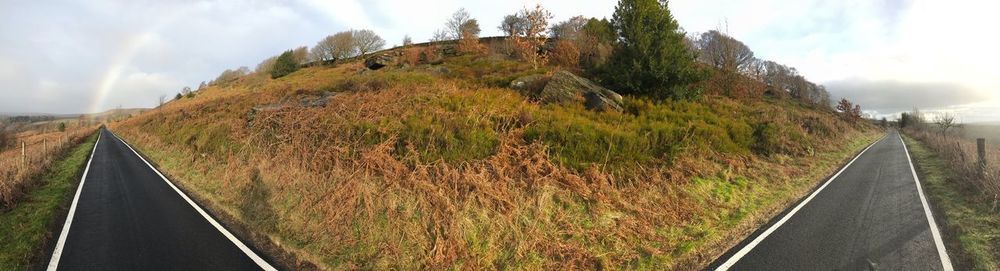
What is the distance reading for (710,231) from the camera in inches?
297

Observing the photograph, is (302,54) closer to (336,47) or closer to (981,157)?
(336,47)

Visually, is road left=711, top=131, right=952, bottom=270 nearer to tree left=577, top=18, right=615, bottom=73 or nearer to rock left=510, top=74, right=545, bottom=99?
rock left=510, top=74, right=545, bottom=99

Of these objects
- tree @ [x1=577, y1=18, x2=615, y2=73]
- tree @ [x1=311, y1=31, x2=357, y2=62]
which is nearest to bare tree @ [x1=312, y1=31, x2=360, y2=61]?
tree @ [x1=311, y1=31, x2=357, y2=62]

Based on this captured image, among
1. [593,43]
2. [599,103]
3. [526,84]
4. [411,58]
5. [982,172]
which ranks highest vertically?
[411,58]

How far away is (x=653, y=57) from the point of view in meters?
18.7

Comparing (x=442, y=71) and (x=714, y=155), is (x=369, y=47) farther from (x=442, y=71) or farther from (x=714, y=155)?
(x=714, y=155)

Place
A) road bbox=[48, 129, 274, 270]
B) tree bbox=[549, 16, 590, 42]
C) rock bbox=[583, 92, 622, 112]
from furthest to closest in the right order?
tree bbox=[549, 16, 590, 42]
rock bbox=[583, 92, 622, 112]
road bbox=[48, 129, 274, 270]

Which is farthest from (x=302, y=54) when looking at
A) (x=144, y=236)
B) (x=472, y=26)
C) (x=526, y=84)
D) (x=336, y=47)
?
(x=144, y=236)

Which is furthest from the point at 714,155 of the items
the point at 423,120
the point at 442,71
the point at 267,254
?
the point at 442,71

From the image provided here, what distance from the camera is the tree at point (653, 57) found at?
61.3 feet

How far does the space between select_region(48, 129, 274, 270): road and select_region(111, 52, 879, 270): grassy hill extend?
65 cm

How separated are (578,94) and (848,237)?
11.2m

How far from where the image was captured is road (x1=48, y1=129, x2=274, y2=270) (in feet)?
21.9

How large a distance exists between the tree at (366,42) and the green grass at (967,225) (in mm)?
72958
